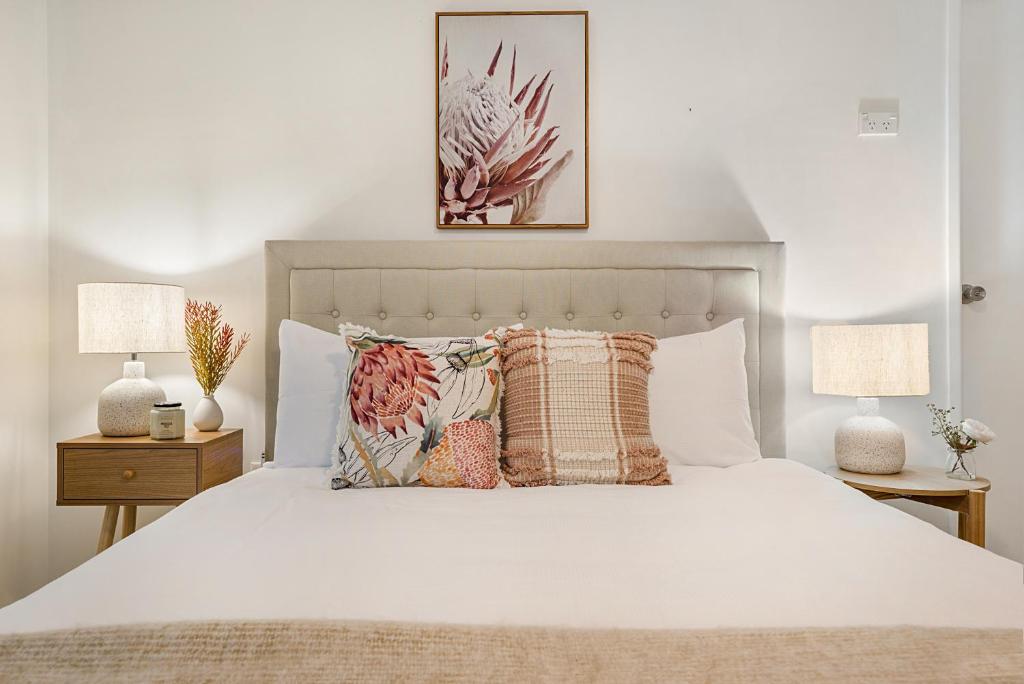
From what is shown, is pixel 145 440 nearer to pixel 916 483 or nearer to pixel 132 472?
pixel 132 472

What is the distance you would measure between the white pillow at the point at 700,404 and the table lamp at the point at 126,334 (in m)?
1.62

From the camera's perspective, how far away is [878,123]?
2.26 m

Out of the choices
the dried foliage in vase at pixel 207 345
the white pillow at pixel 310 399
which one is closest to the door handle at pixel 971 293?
the white pillow at pixel 310 399

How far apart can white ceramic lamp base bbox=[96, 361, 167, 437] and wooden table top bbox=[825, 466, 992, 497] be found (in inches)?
90.4

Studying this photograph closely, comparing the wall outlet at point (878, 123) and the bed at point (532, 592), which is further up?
the wall outlet at point (878, 123)

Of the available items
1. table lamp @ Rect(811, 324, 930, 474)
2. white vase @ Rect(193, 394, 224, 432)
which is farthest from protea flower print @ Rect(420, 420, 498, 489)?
table lamp @ Rect(811, 324, 930, 474)

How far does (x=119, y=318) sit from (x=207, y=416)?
42 centimetres

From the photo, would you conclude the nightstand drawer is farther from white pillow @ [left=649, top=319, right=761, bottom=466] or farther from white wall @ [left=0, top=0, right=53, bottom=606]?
white pillow @ [left=649, top=319, right=761, bottom=466]

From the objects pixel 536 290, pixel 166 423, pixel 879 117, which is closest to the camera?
pixel 166 423

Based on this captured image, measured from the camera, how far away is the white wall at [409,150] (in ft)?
7.36

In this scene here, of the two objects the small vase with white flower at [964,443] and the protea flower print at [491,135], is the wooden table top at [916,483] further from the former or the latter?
the protea flower print at [491,135]

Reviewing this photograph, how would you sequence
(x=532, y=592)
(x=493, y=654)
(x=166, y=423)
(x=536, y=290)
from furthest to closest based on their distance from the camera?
(x=536, y=290), (x=166, y=423), (x=532, y=592), (x=493, y=654)

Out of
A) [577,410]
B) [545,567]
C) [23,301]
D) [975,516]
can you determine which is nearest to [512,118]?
[577,410]

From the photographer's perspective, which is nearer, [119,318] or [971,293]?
[119,318]
